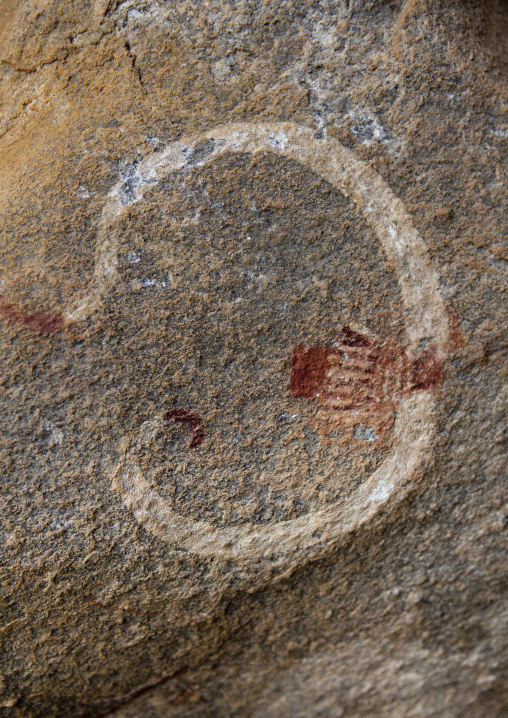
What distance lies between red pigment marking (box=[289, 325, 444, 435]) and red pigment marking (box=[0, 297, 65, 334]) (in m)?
0.38

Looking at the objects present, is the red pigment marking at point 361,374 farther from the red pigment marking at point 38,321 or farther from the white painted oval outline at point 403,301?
the red pigment marking at point 38,321

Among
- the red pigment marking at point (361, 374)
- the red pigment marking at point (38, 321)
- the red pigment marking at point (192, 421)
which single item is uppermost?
the red pigment marking at point (38, 321)

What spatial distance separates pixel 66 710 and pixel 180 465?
1.75 feet

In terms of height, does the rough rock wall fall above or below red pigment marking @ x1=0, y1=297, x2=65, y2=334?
below

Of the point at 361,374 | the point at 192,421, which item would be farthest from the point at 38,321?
the point at 361,374

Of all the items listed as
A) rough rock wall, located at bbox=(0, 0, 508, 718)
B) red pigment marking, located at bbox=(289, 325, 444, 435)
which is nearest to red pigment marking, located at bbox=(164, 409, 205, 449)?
rough rock wall, located at bbox=(0, 0, 508, 718)

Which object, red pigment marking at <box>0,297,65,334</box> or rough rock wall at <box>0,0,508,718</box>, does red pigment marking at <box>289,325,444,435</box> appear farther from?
red pigment marking at <box>0,297,65,334</box>

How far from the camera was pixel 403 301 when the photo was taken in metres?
0.94

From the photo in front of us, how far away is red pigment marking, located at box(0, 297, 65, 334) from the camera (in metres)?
0.94

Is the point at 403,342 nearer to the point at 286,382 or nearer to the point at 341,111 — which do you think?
the point at 286,382

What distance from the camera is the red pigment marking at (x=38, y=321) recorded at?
940 millimetres

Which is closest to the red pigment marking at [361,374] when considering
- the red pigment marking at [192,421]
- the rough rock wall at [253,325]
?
the rough rock wall at [253,325]

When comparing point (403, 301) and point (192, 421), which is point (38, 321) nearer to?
point (192, 421)

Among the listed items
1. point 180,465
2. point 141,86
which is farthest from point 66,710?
point 141,86
